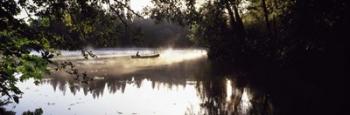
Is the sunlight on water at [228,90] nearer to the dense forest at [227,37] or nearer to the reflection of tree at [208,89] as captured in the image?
the reflection of tree at [208,89]

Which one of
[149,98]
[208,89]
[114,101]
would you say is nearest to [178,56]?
[208,89]

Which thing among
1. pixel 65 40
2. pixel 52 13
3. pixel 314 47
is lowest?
pixel 314 47

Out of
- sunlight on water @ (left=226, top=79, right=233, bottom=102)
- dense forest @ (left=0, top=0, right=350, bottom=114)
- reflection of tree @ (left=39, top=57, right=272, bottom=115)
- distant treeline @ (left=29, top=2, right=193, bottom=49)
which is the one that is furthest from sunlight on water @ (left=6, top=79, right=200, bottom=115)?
distant treeline @ (left=29, top=2, right=193, bottom=49)

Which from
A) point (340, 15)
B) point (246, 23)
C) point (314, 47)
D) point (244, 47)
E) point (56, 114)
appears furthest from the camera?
point (246, 23)

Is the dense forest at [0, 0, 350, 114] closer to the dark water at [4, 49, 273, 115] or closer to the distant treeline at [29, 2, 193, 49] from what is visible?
the distant treeline at [29, 2, 193, 49]

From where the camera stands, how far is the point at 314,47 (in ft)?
63.4

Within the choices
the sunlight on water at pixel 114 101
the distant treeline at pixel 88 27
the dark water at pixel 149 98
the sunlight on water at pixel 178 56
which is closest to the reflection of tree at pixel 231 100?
the dark water at pixel 149 98

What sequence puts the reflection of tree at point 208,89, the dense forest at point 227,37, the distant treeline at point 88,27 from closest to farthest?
the dense forest at point 227,37 → the distant treeline at point 88,27 → the reflection of tree at point 208,89

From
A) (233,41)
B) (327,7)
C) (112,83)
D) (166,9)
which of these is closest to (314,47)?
(327,7)

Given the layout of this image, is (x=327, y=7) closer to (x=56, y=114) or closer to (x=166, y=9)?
(x=166, y=9)

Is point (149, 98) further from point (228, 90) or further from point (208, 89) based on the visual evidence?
point (228, 90)

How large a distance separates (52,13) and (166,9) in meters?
2.53

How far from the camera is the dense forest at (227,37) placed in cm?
576

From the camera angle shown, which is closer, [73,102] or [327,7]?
[327,7]
